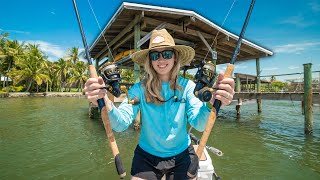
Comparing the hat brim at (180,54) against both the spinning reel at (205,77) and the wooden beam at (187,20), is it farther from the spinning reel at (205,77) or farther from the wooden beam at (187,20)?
the wooden beam at (187,20)

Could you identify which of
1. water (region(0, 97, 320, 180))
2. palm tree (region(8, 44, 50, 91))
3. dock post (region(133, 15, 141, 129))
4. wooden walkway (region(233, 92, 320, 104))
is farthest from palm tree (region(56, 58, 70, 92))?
wooden walkway (region(233, 92, 320, 104))

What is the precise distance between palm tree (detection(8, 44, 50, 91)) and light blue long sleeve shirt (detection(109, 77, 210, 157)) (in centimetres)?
4994

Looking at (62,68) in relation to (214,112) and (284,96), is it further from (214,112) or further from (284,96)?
(214,112)

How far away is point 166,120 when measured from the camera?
220 cm

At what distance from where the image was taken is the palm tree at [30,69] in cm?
4381

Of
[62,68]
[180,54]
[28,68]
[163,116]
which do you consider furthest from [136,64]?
[62,68]

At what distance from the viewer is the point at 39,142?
360 inches

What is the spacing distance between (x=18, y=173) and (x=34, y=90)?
54.6 m

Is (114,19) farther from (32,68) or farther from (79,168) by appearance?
(32,68)

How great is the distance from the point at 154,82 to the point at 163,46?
419mm

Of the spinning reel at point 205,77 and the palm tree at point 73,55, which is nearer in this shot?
the spinning reel at point 205,77

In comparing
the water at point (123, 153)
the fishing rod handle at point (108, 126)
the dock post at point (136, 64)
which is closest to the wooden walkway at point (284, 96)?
the water at point (123, 153)

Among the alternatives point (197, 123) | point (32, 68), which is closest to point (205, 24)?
point (197, 123)

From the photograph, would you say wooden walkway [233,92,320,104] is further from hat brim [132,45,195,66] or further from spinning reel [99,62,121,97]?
spinning reel [99,62,121,97]
